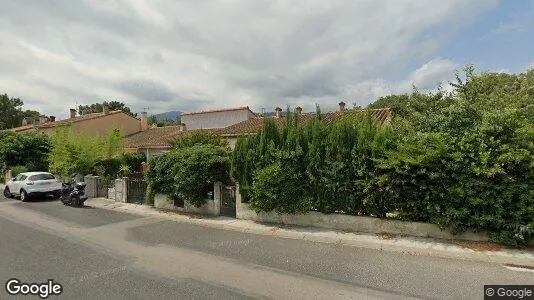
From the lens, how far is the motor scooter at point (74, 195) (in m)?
15.6

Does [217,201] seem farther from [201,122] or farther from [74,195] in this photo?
[201,122]

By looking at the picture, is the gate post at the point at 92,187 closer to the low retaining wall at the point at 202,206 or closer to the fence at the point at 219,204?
the low retaining wall at the point at 202,206

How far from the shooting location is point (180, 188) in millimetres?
12391

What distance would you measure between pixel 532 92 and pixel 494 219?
6073mm

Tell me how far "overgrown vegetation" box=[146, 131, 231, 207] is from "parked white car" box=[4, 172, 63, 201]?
8.85 metres

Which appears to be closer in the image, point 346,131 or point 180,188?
point 346,131

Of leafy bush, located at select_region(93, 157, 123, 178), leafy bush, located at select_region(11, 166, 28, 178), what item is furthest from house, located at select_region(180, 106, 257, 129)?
leafy bush, located at select_region(11, 166, 28, 178)

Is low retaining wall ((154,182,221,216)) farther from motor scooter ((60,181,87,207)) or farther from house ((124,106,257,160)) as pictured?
house ((124,106,257,160))

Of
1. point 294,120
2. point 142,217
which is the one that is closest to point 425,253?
point 294,120

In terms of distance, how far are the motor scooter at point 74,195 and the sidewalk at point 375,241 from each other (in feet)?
17.9

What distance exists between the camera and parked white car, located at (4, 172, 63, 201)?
59.6 ft

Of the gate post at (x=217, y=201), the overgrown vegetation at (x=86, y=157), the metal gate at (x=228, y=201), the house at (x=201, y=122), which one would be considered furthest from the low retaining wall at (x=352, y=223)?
the house at (x=201, y=122)

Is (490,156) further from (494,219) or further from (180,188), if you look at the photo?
(180,188)

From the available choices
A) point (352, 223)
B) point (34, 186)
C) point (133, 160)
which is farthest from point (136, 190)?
point (352, 223)
